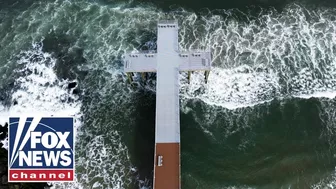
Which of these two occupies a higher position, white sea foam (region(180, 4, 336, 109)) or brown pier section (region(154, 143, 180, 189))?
white sea foam (region(180, 4, 336, 109))

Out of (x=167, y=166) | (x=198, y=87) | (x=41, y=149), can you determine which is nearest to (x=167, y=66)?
(x=198, y=87)

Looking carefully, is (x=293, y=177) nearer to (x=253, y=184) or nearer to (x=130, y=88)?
(x=253, y=184)

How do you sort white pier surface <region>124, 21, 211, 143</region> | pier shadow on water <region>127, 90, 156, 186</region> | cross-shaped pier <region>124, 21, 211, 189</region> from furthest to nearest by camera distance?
pier shadow on water <region>127, 90, 156, 186</region> < white pier surface <region>124, 21, 211, 143</region> < cross-shaped pier <region>124, 21, 211, 189</region>

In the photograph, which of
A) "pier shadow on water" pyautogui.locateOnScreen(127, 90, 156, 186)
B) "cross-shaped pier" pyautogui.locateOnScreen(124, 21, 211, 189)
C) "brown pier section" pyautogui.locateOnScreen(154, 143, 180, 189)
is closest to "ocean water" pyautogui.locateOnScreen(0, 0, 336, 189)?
"pier shadow on water" pyautogui.locateOnScreen(127, 90, 156, 186)

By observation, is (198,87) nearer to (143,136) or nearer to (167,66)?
(167,66)

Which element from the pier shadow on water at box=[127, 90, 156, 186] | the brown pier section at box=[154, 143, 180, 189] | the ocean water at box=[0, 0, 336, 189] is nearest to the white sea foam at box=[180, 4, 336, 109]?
the ocean water at box=[0, 0, 336, 189]

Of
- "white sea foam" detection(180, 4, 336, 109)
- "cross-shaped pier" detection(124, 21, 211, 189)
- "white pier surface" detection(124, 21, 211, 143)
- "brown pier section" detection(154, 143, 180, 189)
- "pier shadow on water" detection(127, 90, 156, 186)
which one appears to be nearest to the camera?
"brown pier section" detection(154, 143, 180, 189)

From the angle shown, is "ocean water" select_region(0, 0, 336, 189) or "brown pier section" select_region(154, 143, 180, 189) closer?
"brown pier section" select_region(154, 143, 180, 189)

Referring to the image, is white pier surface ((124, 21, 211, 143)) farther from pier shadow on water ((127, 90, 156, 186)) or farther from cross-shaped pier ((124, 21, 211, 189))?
pier shadow on water ((127, 90, 156, 186))
